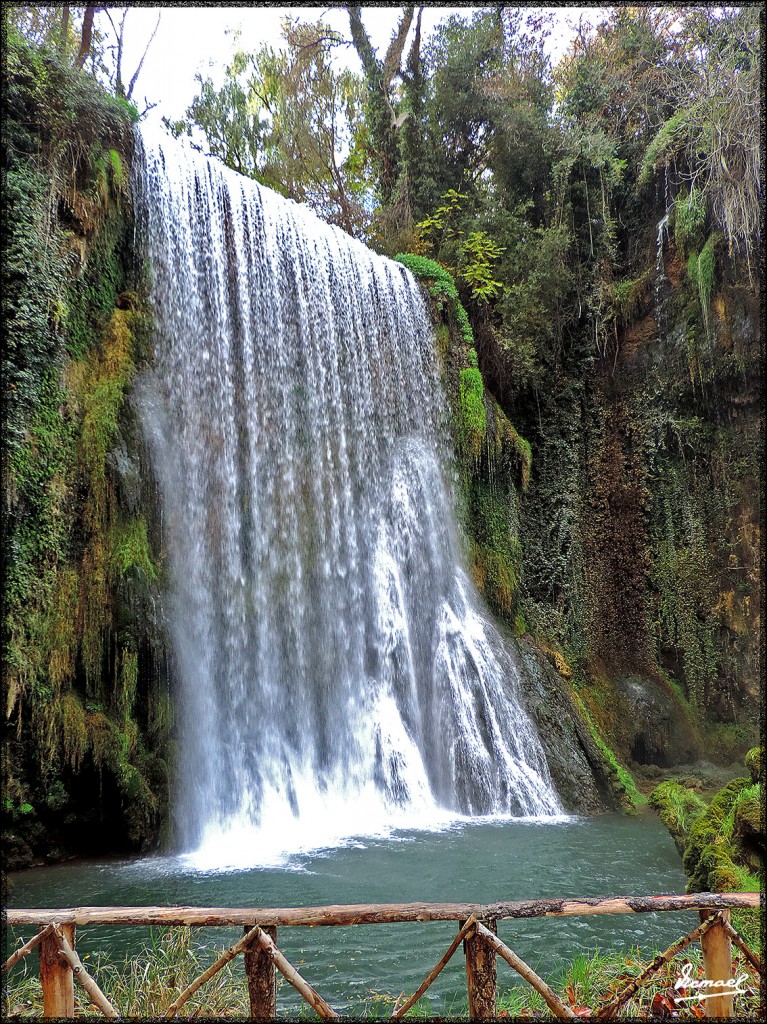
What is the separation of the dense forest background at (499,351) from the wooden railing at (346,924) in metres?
4.45

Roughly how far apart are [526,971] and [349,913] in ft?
Result: 2.38

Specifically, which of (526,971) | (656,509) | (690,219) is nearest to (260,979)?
(526,971)

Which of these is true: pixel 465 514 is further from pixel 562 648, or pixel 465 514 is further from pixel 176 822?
pixel 176 822

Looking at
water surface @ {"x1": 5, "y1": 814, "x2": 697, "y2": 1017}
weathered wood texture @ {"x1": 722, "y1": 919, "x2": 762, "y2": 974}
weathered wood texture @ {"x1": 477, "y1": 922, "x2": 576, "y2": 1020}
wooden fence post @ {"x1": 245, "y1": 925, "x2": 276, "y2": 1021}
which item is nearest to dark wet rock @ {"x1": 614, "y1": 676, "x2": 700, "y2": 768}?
water surface @ {"x1": 5, "y1": 814, "x2": 697, "y2": 1017}

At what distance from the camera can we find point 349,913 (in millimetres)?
2848

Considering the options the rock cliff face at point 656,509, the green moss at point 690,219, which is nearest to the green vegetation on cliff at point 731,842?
the rock cliff face at point 656,509

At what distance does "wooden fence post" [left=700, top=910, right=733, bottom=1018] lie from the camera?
9.32 ft

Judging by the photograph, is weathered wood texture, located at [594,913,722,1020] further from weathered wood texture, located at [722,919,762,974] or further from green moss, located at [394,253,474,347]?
green moss, located at [394,253,474,347]

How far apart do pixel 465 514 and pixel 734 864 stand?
7.90m

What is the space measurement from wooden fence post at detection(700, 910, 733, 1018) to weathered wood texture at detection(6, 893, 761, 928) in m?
0.11

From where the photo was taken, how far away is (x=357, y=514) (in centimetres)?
1128

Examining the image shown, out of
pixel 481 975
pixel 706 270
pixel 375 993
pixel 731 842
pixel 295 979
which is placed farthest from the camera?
pixel 706 270

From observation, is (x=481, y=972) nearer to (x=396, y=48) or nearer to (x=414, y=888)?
(x=414, y=888)
